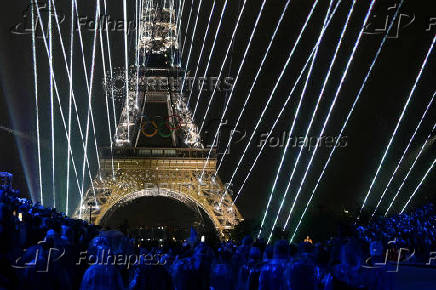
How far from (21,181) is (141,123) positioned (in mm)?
10978

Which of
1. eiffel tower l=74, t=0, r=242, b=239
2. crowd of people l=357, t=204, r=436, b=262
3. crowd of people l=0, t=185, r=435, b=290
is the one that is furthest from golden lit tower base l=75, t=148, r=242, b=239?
crowd of people l=0, t=185, r=435, b=290

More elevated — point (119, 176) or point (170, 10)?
point (170, 10)

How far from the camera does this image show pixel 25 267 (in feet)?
25.9

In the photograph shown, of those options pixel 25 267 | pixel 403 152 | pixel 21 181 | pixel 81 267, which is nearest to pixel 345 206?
pixel 403 152

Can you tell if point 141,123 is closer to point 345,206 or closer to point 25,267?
point 345,206

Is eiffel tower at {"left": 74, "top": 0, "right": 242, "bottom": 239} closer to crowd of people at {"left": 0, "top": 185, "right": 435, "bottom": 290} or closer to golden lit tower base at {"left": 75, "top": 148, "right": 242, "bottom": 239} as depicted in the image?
golden lit tower base at {"left": 75, "top": 148, "right": 242, "bottom": 239}

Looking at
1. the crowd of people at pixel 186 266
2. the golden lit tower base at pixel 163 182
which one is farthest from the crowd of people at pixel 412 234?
the golden lit tower base at pixel 163 182

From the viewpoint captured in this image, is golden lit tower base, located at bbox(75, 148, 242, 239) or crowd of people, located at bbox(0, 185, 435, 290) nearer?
crowd of people, located at bbox(0, 185, 435, 290)

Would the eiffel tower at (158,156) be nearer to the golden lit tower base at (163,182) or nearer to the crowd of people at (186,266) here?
the golden lit tower base at (163,182)

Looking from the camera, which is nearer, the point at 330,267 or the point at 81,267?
the point at 330,267

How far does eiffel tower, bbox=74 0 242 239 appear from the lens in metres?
45.2

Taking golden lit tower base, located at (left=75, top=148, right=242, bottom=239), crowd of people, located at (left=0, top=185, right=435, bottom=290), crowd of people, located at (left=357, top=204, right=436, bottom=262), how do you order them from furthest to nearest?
golden lit tower base, located at (left=75, top=148, right=242, bottom=239), crowd of people, located at (left=357, top=204, right=436, bottom=262), crowd of people, located at (left=0, top=185, right=435, bottom=290)

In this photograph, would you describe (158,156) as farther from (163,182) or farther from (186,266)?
(186,266)

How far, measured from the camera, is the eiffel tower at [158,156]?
45219mm
